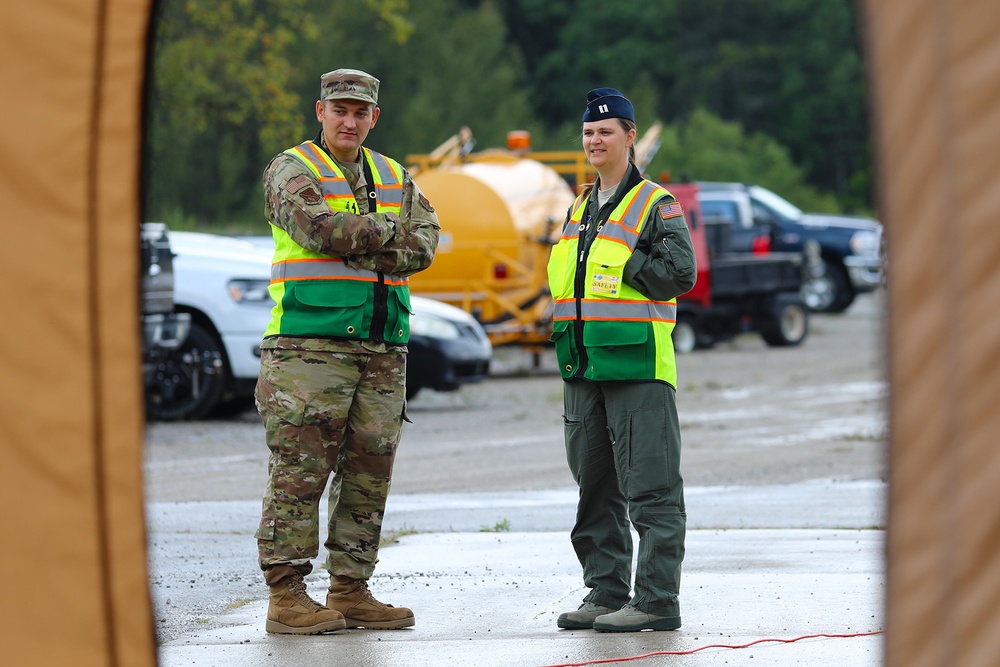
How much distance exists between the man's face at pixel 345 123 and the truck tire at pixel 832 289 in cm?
2447

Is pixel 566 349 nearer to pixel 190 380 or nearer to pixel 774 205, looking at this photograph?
pixel 190 380

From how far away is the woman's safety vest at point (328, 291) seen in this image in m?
5.76

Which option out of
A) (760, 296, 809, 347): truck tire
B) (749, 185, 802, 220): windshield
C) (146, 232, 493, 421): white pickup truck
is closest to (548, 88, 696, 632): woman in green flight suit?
(146, 232, 493, 421): white pickup truck

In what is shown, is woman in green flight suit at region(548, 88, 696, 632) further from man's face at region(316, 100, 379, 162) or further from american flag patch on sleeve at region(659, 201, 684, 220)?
man's face at region(316, 100, 379, 162)

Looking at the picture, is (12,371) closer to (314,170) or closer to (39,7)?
(39,7)

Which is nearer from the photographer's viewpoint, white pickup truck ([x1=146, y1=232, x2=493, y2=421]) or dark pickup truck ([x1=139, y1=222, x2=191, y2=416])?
dark pickup truck ([x1=139, y1=222, x2=191, y2=416])

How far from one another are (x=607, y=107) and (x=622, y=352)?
936 millimetres

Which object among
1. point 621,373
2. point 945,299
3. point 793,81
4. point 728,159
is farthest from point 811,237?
point 793,81

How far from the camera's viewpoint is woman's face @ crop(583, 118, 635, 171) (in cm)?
589

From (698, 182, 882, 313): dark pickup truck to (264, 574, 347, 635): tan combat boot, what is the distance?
2064cm

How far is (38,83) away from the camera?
3277 millimetres

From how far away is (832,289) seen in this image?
29797 millimetres

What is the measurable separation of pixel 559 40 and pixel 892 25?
6736 cm

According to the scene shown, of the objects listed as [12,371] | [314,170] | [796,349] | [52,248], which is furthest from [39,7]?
[796,349]
